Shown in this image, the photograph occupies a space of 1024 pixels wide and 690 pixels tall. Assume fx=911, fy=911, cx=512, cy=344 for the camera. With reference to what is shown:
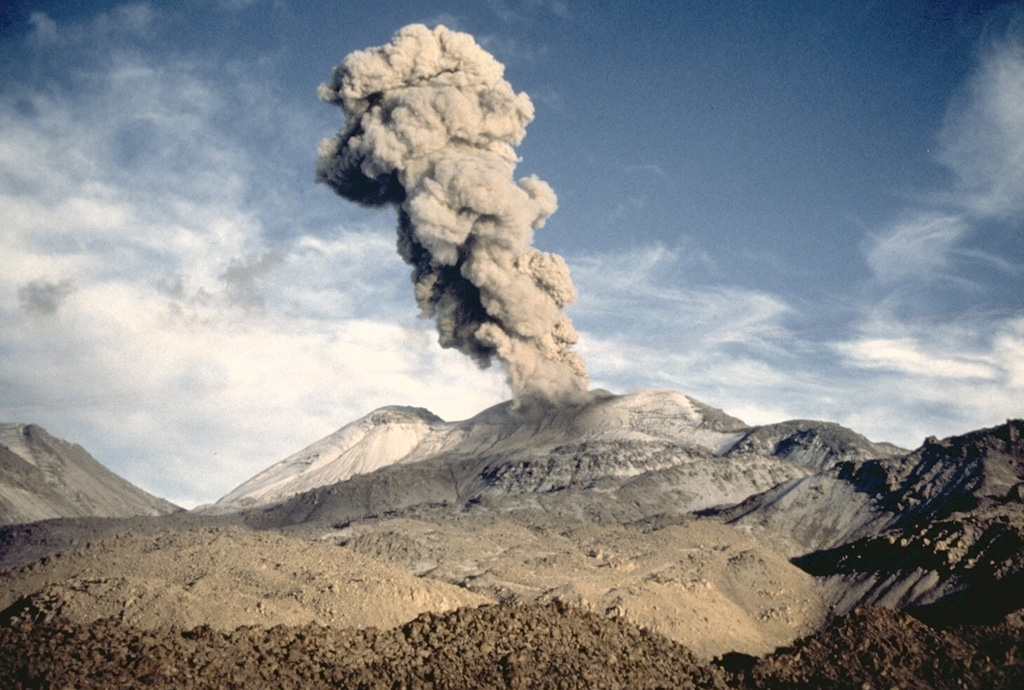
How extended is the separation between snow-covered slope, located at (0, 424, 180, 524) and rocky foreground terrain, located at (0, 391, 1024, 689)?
11252 millimetres

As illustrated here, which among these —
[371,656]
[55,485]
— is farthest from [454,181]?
[55,485]

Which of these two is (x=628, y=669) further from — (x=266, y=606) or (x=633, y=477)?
(x=633, y=477)

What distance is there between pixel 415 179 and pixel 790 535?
2910cm

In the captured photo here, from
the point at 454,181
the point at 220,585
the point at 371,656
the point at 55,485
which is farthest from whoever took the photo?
the point at 55,485

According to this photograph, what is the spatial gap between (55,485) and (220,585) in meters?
55.6

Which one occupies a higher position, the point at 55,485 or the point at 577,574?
the point at 55,485

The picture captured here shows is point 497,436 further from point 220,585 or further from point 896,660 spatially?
point 896,660

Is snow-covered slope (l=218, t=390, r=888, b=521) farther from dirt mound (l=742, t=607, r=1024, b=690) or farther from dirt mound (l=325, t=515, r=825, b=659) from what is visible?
dirt mound (l=742, t=607, r=1024, b=690)

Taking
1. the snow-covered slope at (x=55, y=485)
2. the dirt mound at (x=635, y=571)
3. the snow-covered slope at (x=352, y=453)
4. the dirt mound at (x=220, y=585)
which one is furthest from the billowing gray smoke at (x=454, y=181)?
the snow-covered slope at (x=55, y=485)

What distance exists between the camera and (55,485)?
232 feet

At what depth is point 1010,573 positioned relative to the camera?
98.7 feet

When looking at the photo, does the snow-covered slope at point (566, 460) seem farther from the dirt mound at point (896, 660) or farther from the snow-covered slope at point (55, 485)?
the dirt mound at point (896, 660)

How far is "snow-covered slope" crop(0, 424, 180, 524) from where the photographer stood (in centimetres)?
6288

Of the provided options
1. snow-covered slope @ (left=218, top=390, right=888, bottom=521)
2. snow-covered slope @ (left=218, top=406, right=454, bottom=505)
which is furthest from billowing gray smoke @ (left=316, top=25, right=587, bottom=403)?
snow-covered slope @ (left=218, top=406, right=454, bottom=505)
